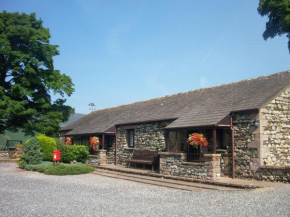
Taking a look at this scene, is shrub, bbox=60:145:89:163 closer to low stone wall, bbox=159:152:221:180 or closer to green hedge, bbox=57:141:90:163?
green hedge, bbox=57:141:90:163

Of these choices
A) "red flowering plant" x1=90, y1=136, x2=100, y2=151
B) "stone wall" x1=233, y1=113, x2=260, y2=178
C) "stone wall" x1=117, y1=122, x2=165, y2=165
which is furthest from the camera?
"red flowering plant" x1=90, y1=136, x2=100, y2=151

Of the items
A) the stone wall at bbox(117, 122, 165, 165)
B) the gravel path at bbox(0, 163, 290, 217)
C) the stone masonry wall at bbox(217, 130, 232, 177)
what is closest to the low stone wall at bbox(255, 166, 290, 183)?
the gravel path at bbox(0, 163, 290, 217)

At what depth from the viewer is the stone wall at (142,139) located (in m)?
17.4

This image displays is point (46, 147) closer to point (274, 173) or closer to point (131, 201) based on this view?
point (131, 201)

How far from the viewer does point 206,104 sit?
16266 mm

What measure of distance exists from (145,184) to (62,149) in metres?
10.1

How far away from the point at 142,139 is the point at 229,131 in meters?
6.24

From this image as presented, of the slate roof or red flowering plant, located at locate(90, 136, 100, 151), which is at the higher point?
the slate roof

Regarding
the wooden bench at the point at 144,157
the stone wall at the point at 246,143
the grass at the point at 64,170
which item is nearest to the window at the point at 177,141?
the wooden bench at the point at 144,157

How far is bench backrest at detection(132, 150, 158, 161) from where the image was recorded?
17.2m

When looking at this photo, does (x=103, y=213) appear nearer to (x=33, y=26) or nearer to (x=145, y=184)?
(x=145, y=184)

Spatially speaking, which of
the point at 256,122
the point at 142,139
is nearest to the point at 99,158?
the point at 142,139

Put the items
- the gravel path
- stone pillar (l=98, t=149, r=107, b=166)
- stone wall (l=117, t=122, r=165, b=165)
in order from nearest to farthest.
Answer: the gravel path, stone wall (l=117, t=122, r=165, b=165), stone pillar (l=98, t=149, r=107, b=166)

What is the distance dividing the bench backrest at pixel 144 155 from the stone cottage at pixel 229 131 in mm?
374
